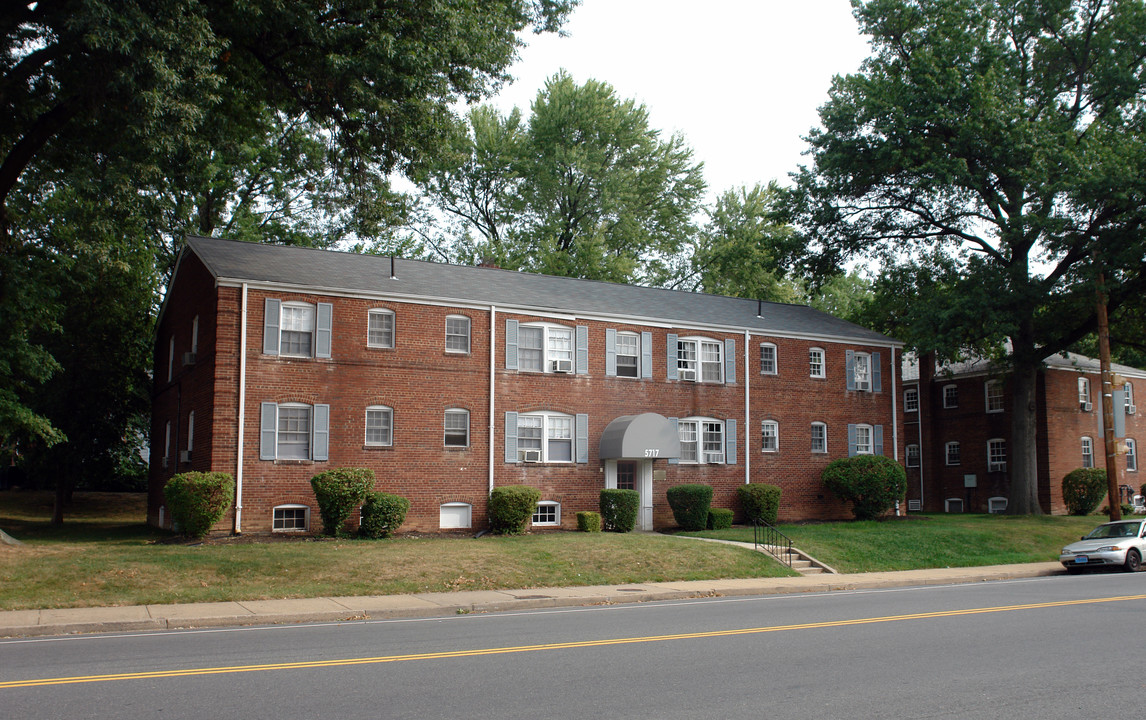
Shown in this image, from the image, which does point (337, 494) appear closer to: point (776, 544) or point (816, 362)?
point (776, 544)

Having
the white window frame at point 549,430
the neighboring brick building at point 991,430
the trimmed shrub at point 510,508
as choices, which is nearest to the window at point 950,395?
the neighboring brick building at point 991,430

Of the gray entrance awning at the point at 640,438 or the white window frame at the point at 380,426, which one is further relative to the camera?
the gray entrance awning at the point at 640,438

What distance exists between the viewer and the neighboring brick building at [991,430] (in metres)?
39.9

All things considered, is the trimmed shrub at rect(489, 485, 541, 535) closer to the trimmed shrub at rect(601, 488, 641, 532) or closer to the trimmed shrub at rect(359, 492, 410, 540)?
the trimmed shrub at rect(601, 488, 641, 532)

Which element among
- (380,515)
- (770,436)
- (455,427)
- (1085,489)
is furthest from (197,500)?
(1085,489)

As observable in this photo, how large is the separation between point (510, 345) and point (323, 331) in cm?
560

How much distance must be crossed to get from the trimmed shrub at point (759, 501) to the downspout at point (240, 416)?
15.9 m

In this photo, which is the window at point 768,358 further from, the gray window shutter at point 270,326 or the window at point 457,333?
the gray window shutter at point 270,326

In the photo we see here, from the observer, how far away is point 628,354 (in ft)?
99.4

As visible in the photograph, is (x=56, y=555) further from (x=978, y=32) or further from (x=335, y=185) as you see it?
(x=978, y=32)

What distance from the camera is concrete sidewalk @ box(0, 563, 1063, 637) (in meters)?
13.4

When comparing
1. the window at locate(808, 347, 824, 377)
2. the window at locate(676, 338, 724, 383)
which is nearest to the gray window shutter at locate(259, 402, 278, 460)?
the window at locate(676, 338, 724, 383)

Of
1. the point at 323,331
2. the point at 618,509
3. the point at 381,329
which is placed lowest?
the point at 618,509

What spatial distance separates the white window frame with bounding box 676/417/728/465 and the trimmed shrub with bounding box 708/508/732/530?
1951mm
